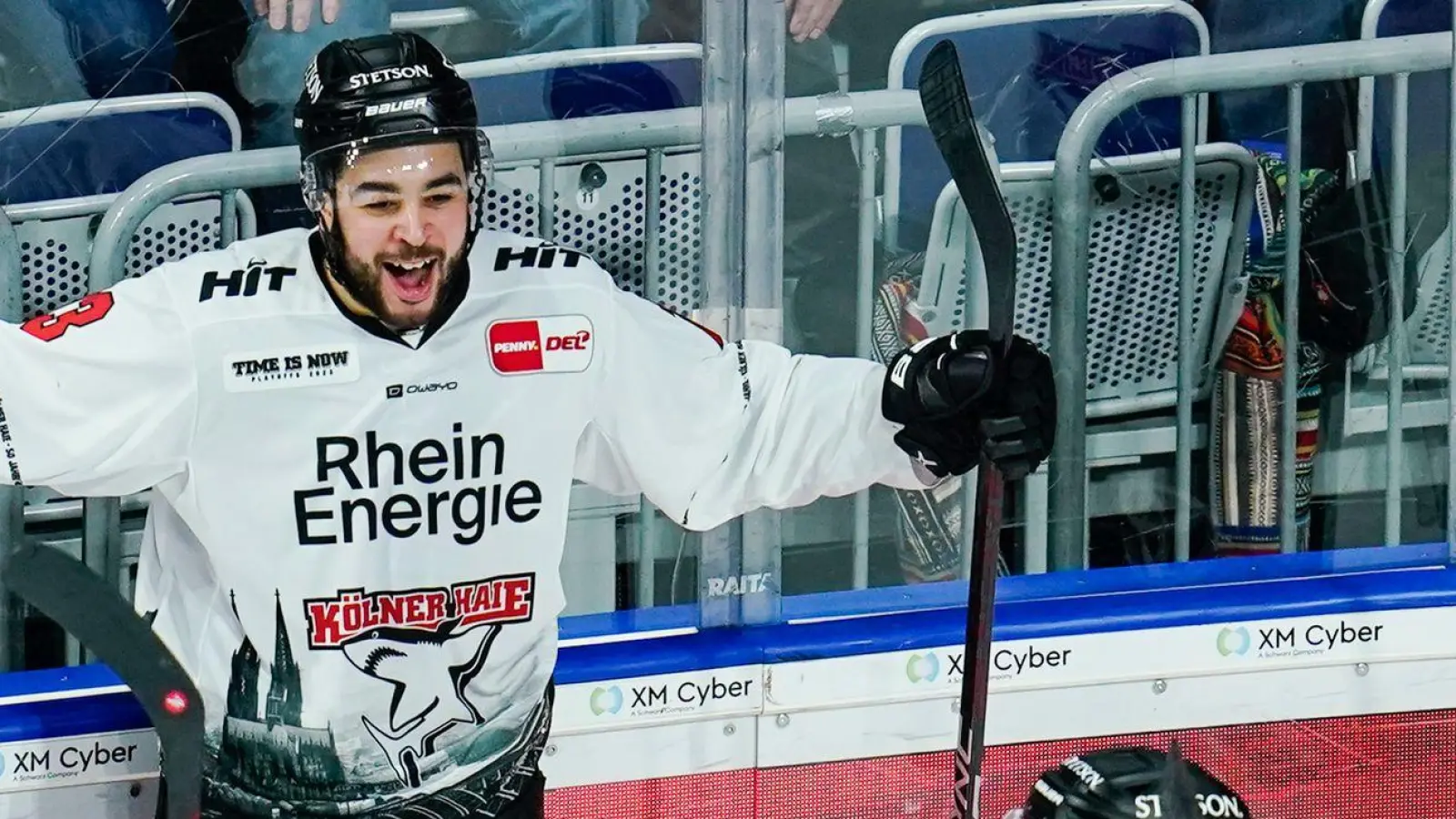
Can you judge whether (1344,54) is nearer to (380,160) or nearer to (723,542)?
(723,542)

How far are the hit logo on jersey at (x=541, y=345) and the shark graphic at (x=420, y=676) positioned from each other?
0.32 meters

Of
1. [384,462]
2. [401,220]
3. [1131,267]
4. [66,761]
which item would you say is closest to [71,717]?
[66,761]

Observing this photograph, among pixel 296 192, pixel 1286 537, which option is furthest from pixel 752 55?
pixel 1286 537

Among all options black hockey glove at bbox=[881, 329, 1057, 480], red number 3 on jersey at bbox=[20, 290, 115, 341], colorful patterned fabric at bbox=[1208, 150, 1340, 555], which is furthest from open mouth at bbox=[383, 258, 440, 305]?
colorful patterned fabric at bbox=[1208, 150, 1340, 555]

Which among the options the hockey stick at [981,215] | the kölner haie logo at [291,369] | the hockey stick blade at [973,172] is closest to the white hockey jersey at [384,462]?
the kölner haie logo at [291,369]

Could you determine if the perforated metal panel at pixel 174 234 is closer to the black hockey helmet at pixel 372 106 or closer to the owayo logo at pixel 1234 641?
the black hockey helmet at pixel 372 106

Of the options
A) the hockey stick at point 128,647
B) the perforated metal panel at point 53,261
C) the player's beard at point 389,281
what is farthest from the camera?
the perforated metal panel at point 53,261

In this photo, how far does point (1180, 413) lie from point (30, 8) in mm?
1619

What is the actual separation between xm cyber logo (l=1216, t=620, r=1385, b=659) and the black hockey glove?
653 millimetres

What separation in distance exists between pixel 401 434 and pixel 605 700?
53cm

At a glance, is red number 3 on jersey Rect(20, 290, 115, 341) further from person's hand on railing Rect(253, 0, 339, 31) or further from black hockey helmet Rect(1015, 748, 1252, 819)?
black hockey helmet Rect(1015, 748, 1252, 819)

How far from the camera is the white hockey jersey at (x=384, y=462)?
7.64 ft

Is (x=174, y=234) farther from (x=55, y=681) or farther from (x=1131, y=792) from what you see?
(x=1131, y=792)

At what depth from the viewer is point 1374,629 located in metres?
2.95
